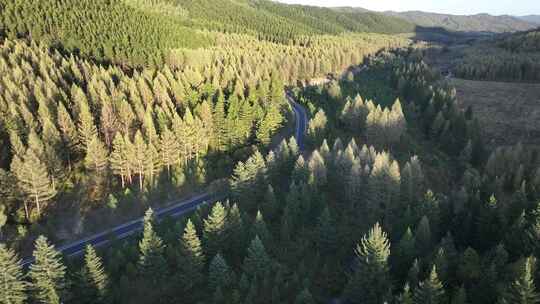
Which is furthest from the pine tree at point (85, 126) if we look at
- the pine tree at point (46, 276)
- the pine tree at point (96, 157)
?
the pine tree at point (46, 276)

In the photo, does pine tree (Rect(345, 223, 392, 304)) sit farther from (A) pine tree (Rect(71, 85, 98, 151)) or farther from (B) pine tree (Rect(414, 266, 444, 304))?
(A) pine tree (Rect(71, 85, 98, 151))

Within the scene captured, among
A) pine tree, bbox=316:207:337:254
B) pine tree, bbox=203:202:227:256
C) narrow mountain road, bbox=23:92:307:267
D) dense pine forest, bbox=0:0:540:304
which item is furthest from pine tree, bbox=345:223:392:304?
narrow mountain road, bbox=23:92:307:267

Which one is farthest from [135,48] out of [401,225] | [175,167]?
[401,225]

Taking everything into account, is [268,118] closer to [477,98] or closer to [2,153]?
[2,153]

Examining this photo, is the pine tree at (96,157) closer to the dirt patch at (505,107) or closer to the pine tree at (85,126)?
the pine tree at (85,126)

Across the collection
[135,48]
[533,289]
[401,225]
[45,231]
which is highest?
[135,48]
